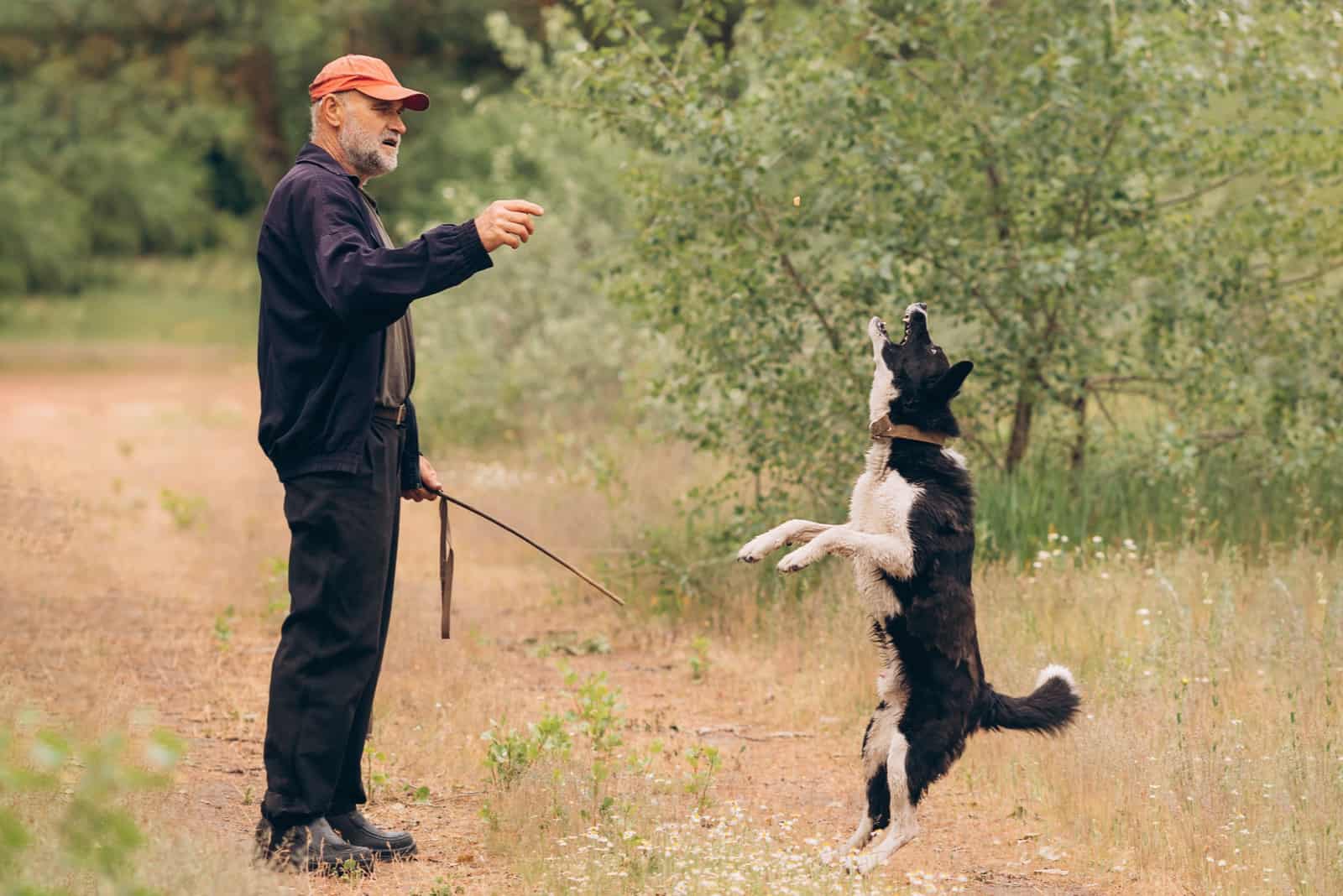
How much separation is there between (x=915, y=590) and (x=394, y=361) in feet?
6.30

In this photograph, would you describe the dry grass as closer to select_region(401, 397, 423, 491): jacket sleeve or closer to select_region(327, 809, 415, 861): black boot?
select_region(327, 809, 415, 861): black boot

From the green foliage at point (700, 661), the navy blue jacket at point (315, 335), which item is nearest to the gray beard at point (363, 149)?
the navy blue jacket at point (315, 335)

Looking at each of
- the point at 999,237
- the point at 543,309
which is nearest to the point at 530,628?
the point at 999,237

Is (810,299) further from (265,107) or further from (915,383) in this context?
(265,107)

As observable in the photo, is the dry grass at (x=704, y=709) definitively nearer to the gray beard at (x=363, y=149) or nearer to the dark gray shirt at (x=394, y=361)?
the dark gray shirt at (x=394, y=361)

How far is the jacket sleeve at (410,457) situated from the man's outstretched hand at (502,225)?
3.03ft

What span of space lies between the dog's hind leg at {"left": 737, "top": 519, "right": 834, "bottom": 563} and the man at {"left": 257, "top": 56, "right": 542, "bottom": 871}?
3.92ft

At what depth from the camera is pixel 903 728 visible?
504cm

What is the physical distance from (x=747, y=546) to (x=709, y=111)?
3751 millimetres

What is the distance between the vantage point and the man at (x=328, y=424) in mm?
4625

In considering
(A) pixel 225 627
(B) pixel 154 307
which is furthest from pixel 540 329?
(B) pixel 154 307

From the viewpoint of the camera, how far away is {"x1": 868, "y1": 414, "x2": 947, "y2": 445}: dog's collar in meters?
5.18

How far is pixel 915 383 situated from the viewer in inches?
205

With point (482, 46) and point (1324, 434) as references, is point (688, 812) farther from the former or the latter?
point (482, 46)
